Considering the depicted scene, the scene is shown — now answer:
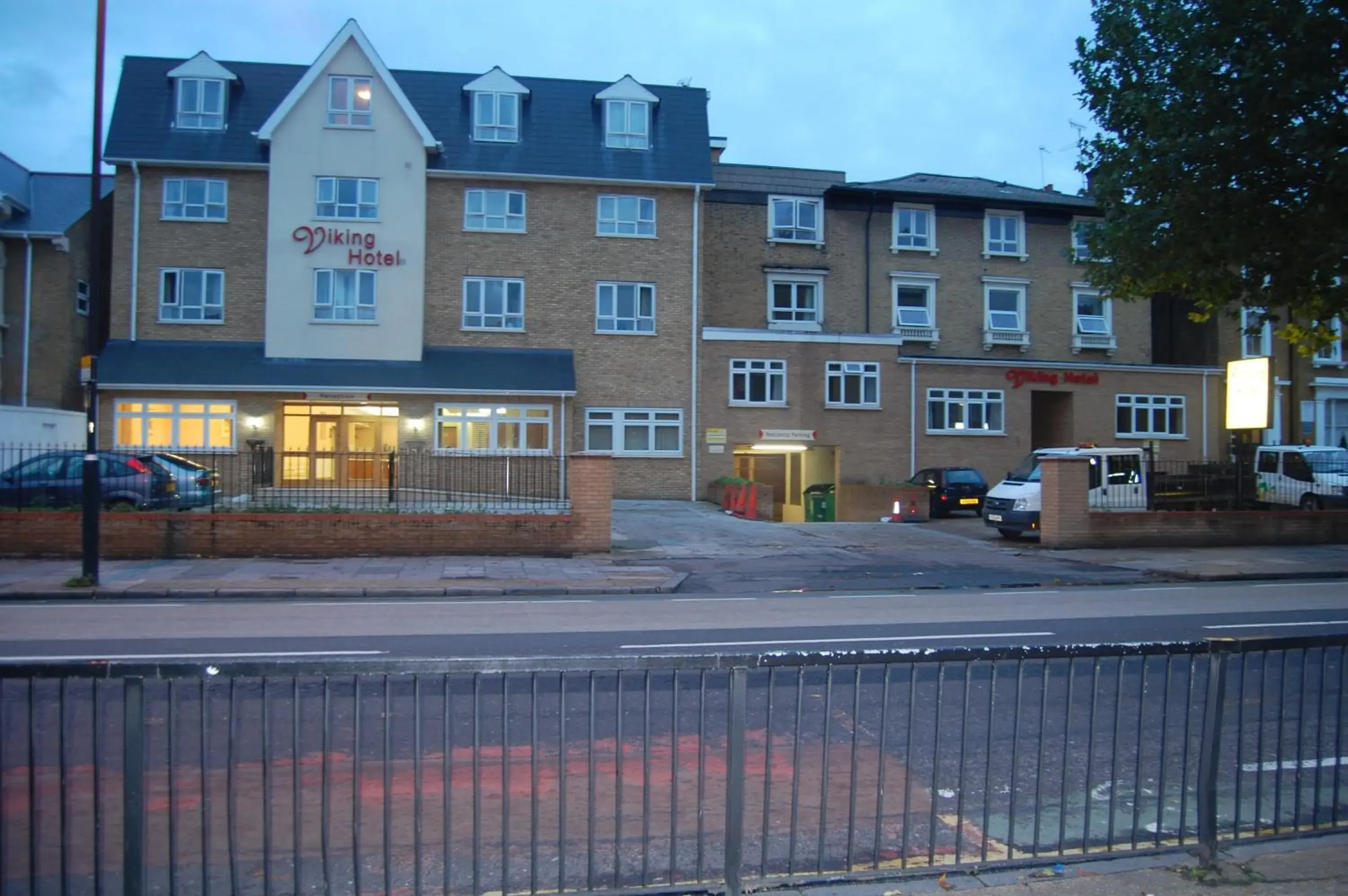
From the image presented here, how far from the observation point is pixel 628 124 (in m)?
35.0

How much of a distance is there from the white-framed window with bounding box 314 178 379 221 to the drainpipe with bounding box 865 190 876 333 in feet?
57.5

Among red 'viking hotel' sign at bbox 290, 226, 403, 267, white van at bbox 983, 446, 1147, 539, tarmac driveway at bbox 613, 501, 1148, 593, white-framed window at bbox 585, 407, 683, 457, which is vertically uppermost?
red 'viking hotel' sign at bbox 290, 226, 403, 267

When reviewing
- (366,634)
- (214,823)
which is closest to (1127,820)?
(214,823)

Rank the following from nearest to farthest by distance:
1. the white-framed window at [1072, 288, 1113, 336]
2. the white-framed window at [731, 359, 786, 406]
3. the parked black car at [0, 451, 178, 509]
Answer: the parked black car at [0, 451, 178, 509], the white-framed window at [731, 359, 786, 406], the white-framed window at [1072, 288, 1113, 336]

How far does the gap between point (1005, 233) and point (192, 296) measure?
28919 millimetres

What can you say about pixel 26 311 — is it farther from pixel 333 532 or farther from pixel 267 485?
pixel 333 532

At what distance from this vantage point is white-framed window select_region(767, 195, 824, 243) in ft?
124

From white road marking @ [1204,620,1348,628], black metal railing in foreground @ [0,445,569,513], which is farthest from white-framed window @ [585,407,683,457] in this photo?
white road marking @ [1204,620,1348,628]

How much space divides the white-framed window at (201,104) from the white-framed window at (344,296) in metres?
6.11

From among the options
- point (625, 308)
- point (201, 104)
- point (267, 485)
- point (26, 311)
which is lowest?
point (267, 485)

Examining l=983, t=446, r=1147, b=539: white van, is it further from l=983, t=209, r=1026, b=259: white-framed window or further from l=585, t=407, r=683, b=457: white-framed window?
l=983, t=209, r=1026, b=259: white-framed window

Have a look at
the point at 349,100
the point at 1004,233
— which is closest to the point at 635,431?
the point at 349,100

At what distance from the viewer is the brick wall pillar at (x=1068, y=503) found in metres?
22.2

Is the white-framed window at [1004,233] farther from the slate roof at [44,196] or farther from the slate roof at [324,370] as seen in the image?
the slate roof at [44,196]
